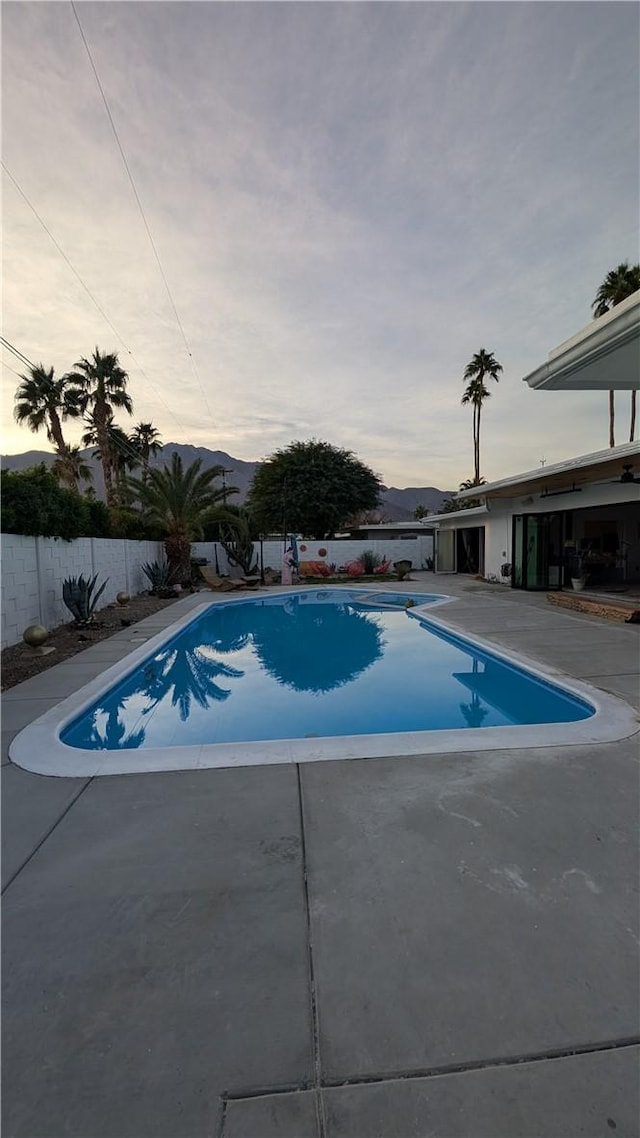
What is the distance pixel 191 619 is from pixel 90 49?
9535 millimetres

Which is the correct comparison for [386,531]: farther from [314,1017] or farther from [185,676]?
[314,1017]

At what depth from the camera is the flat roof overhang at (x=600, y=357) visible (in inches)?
154

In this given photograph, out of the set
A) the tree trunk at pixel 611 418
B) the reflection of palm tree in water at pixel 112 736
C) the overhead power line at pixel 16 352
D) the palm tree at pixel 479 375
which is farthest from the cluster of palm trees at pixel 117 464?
the palm tree at pixel 479 375

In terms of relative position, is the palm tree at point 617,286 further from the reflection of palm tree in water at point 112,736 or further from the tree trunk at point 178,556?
the reflection of palm tree in water at point 112,736

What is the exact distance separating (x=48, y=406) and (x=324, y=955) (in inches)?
1002

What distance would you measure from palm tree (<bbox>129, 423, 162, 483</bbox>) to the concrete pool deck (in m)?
34.1

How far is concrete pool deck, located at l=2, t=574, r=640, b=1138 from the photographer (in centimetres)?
145

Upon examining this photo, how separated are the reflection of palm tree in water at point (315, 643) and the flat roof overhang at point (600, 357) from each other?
4702 mm

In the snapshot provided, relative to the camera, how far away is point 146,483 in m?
18.1

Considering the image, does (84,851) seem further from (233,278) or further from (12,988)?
(233,278)

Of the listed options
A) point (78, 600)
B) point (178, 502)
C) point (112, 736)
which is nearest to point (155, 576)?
point (178, 502)

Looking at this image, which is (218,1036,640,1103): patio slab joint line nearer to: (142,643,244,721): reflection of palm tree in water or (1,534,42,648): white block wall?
(142,643,244,721): reflection of palm tree in water

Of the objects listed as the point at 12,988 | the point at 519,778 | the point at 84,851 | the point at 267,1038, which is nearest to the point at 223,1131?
the point at 267,1038

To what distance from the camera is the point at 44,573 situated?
9.51 m
